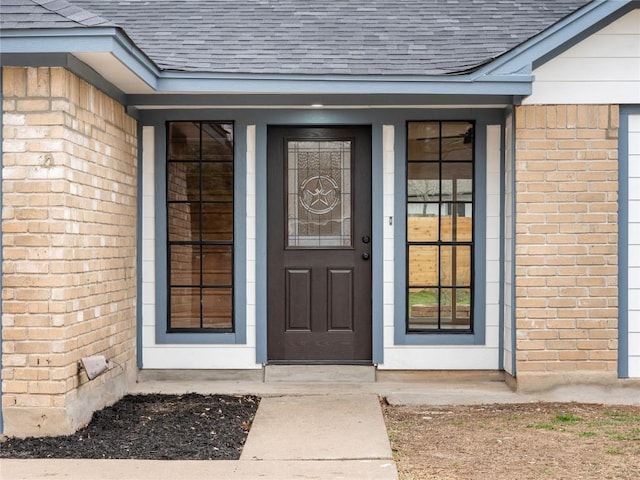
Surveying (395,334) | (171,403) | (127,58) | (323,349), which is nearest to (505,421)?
(395,334)

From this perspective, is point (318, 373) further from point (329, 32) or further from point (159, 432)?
point (329, 32)

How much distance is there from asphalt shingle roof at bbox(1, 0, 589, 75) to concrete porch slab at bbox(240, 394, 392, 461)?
8.93 ft

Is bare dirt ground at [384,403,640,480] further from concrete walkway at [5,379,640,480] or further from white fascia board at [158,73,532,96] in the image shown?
white fascia board at [158,73,532,96]

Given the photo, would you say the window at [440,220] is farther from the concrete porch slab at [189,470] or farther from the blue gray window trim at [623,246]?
the concrete porch slab at [189,470]

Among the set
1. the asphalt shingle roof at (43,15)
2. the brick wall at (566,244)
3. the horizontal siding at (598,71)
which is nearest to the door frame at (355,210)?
the brick wall at (566,244)

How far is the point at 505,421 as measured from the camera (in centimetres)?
625

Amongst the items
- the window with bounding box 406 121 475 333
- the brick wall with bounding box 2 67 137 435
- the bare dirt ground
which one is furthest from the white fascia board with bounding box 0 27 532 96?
the bare dirt ground

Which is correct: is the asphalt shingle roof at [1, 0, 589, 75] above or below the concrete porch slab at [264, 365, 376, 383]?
above

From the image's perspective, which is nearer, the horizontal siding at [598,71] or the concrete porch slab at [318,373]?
the horizontal siding at [598,71]

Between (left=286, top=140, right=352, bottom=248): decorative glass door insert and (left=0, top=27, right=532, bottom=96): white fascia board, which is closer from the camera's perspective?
(left=0, top=27, right=532, bottom=96): white fascia board

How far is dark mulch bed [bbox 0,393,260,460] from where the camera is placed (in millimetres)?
5270

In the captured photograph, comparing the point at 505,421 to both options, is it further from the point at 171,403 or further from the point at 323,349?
the point at 171,403

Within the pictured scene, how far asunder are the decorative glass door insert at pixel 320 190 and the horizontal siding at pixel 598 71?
1.79 m

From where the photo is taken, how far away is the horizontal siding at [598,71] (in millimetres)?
6961
